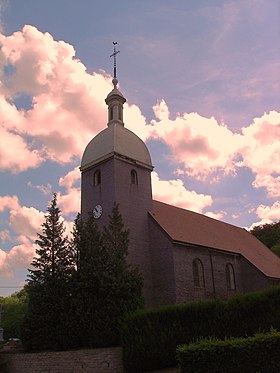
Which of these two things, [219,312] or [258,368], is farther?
[219,312]

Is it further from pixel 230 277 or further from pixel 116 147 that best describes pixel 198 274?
pixel 116 147

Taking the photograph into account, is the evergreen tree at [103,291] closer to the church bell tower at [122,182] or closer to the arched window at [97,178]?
the church bell tower at [122,182]

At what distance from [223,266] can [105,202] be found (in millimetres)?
10440

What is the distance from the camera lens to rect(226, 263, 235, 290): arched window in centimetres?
3351

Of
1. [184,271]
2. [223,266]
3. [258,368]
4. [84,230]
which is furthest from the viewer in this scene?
[223,266]

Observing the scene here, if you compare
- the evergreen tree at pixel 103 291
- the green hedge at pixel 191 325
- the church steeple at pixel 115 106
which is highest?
the church steeple at pixel 115 106

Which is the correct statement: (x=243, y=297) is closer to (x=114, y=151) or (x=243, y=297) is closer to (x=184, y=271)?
(x=184, y=271)

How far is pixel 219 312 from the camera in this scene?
18.6 m

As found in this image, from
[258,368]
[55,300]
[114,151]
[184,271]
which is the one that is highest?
[114,151]

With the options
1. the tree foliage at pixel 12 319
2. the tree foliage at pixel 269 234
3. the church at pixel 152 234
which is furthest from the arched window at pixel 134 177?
the tree foliage at pixel 12 319

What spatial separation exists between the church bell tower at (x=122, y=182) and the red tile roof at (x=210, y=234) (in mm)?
1711

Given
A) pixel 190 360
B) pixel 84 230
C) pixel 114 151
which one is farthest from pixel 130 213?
pixel 190 360

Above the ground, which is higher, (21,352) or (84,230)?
(84,230)

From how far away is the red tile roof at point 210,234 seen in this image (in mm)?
31859
